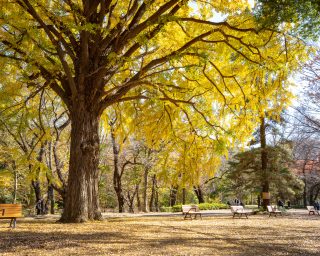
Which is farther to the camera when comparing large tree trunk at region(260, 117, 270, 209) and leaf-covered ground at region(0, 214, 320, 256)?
large tree trunk at region(260, 117, 270, 209)

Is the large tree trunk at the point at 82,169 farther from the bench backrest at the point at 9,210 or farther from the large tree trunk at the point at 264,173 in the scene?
the large tree trunk at the point at 264,173

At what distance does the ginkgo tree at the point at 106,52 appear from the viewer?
31.3 ft

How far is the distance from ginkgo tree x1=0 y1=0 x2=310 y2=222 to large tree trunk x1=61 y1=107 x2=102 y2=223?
0.03m

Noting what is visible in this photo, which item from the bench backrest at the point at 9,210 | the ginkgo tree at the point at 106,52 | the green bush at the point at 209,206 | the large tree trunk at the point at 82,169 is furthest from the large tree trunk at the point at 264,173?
the bench backrest at the point at 9,210

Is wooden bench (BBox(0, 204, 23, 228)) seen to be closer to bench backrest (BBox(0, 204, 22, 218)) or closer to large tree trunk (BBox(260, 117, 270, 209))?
bench backrest (BBox(0, 204, 22, 218))

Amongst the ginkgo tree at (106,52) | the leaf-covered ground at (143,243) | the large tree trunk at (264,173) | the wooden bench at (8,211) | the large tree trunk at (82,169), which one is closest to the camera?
the leaf-covered ground at (143,243)

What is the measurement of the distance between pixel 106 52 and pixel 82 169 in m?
3.66

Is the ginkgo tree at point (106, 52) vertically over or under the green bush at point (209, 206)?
over

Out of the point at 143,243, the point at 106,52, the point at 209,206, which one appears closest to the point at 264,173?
the point at 209,206

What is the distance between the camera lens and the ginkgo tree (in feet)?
31.3

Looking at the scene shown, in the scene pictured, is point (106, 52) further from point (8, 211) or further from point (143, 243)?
point (143, 243)

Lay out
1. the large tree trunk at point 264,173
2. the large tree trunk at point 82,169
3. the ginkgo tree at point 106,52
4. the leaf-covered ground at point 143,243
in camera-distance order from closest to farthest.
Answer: the leaf-covered ground at point 143,243, the ginkgo tree at point 106,52, the large tree trunk at point 82,169, the large tree trunk at point 264,173

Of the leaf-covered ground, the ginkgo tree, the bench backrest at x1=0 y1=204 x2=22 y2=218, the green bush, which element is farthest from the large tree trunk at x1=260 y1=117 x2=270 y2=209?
the bench backrest at x1=0 y1=204 x2=22 y2=218

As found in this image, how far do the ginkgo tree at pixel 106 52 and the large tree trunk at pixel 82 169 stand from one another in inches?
1.1
